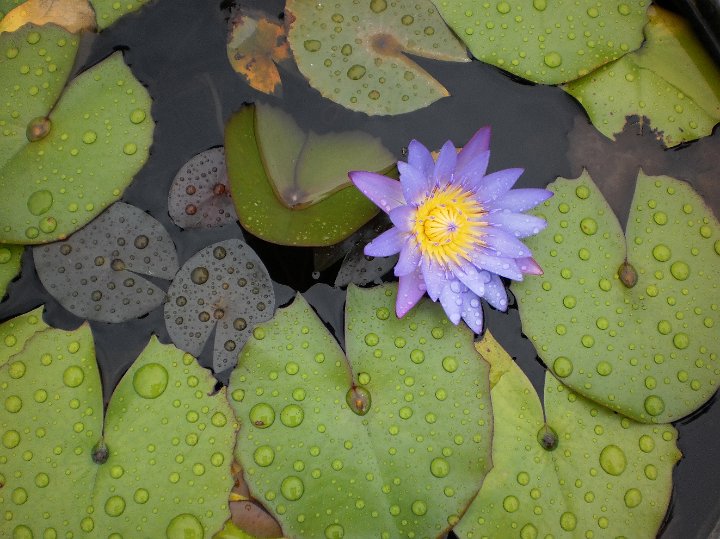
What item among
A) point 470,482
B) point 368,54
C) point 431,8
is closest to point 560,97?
point 431,8

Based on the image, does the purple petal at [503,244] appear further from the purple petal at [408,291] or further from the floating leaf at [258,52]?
the floating leaf at [258,52]

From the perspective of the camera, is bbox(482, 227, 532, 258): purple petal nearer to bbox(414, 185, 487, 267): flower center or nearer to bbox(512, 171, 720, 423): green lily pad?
bbox(414, 185, 487, 267): flower center

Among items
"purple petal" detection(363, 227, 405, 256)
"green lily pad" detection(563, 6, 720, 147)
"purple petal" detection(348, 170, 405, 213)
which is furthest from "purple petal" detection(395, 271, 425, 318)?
"green lily pad" detection(563, 6, 720, 147)

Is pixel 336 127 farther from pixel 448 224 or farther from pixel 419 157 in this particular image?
pixel 448 224

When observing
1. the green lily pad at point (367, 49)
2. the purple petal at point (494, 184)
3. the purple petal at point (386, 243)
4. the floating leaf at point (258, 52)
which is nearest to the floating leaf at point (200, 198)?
the floating leaf at point (258, 52)

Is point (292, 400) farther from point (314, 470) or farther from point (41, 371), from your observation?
point (41, 371)

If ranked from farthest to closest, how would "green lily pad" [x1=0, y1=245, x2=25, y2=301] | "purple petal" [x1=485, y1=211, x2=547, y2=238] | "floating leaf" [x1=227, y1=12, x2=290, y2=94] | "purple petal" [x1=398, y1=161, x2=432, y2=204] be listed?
"floating leaf" [x1=227, y1=12, x2=290, y2=94], "green lily pad" [x1=0, y1=245, x2=25, y2=301], "purple petal" [x1=485, y1=211, x2=547, y2=238], "purple petal" [x1=398, y1=161, x2=432, y2=204]
